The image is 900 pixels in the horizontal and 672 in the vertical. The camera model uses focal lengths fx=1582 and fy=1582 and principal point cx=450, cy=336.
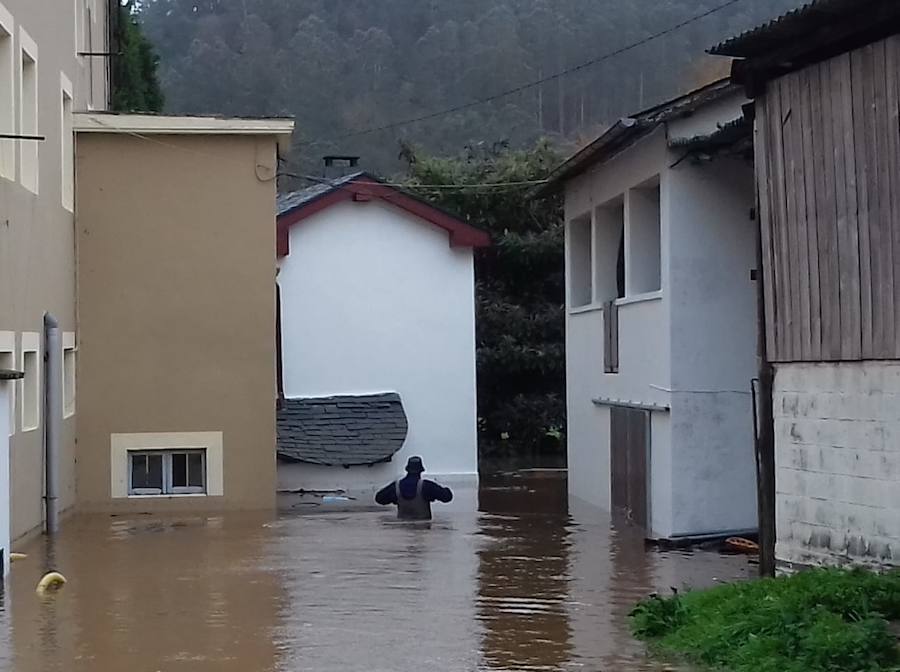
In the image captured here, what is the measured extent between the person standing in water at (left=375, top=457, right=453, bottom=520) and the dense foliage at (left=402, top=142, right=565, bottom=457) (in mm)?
13335

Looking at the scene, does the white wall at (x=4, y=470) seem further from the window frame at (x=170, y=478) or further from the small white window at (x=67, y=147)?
the window frame at (x=170, y=478)

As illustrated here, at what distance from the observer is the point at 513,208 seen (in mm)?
36125

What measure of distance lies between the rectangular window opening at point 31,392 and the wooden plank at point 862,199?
34.2 feet

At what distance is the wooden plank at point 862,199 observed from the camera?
1224 centimetres

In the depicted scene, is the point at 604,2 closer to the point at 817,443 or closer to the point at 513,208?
the point at 513,208

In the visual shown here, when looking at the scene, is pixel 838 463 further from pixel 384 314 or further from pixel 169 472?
pixel 384 314

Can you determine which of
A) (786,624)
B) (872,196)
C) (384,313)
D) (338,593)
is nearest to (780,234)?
(872,196)

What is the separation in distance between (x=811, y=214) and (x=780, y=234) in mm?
601

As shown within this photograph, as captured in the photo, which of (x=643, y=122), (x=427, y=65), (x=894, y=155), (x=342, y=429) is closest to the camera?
(x=894, y=155)

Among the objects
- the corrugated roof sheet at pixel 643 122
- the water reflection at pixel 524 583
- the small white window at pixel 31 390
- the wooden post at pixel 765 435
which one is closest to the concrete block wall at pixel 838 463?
the wooden post at pixel 765 435


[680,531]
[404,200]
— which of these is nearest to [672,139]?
[680,531]

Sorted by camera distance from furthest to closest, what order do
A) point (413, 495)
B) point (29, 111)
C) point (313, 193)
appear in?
point (313, 193) < point (413, 495) < point (29, 111)

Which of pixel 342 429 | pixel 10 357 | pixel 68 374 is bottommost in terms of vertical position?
pixel 342 429

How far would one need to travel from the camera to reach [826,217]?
1288 cm
